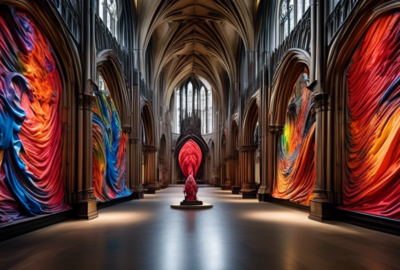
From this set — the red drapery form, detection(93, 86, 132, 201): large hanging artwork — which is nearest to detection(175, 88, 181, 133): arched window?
the red drapery form

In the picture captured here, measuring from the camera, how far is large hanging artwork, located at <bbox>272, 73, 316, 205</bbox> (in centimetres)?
1227

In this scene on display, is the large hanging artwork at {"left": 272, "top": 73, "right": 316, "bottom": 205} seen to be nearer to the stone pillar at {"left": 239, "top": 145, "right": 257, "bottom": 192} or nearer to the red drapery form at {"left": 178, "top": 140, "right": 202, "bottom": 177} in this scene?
the red drapery form at {"left": 178, "top": 140, "right": 202, "bottom": 177}

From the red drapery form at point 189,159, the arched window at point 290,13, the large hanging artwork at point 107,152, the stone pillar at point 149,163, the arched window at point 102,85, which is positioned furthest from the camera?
the stone pillar at point 149,163

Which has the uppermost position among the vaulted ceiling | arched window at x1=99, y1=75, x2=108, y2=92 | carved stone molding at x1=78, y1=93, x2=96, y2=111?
the vaulted ceiling

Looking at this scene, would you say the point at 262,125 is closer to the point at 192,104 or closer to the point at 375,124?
the point at 375,124

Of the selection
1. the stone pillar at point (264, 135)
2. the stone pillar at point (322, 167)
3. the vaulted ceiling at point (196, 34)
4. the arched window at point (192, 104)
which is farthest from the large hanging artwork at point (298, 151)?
the arched window at point (192, 104)

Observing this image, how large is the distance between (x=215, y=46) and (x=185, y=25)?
340 cm

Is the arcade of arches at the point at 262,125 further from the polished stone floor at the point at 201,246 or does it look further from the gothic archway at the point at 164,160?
the gothic archway at the point at 164,160

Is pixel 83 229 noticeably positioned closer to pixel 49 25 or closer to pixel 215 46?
pixel 49 25

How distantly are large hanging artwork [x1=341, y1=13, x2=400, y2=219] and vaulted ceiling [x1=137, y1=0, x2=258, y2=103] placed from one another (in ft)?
42.6

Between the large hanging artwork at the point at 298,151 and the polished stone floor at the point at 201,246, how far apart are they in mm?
3613

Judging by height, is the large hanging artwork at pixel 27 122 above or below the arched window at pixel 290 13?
below

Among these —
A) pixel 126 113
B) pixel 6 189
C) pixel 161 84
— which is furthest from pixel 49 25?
pixel 161 84

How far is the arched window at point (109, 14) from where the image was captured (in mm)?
14648
